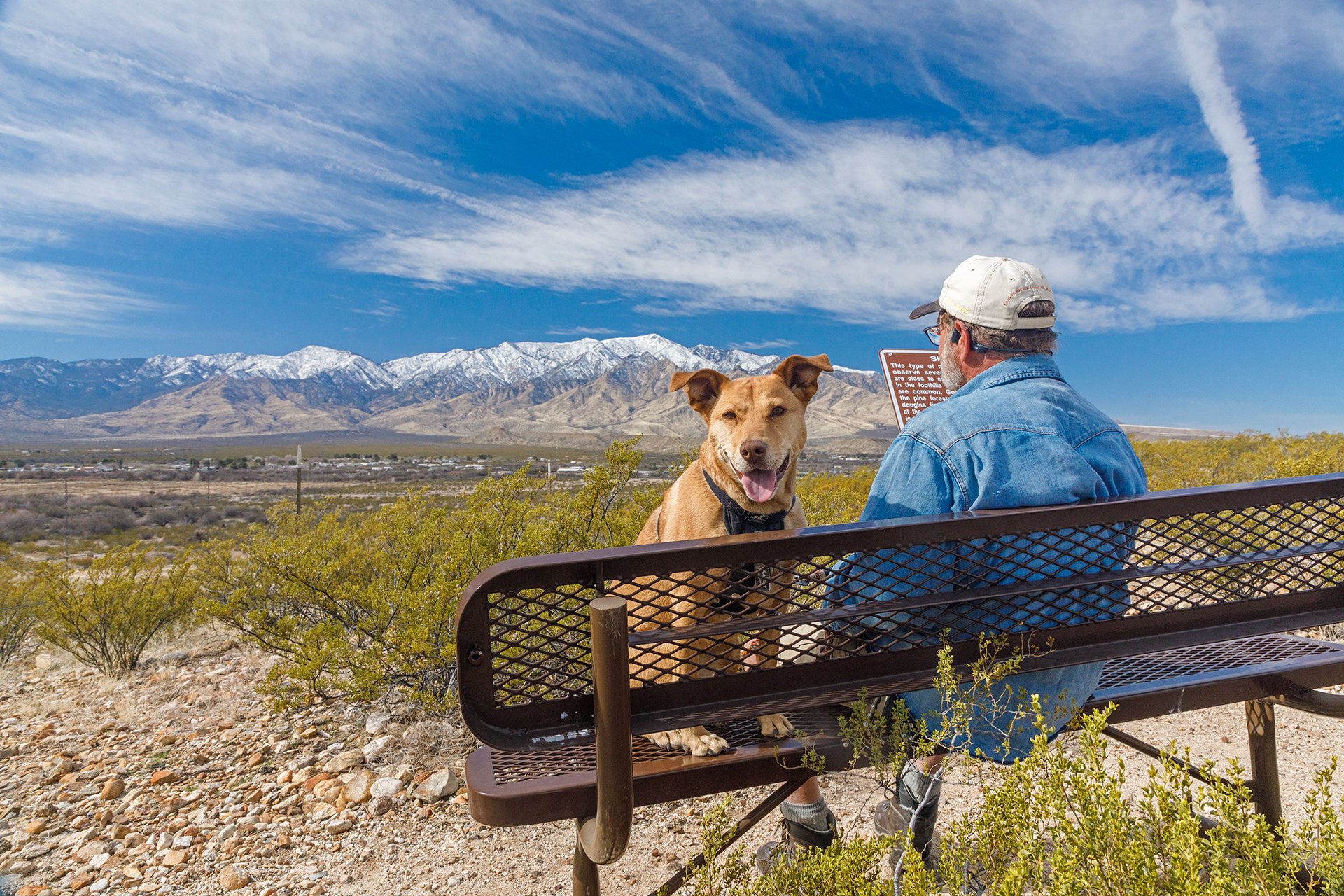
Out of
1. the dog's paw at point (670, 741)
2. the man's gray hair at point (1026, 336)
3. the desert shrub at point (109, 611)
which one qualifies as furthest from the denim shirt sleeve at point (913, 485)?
the desert shrub at point (109, 611)

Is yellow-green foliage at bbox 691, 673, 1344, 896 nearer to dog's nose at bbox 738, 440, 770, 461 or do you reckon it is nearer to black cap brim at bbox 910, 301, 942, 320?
dog's nose at bbox 738, 440, 770, 461

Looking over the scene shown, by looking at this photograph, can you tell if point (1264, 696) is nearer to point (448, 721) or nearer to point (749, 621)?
point (749, 621)

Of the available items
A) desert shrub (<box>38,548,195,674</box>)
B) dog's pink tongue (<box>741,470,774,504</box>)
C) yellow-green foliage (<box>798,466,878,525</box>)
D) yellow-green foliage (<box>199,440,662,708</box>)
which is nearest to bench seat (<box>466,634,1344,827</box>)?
dog's pink tongue (<box>741,470,774,504</box>)

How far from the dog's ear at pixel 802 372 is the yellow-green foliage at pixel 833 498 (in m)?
3.82

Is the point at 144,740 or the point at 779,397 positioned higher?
the point at 779,397

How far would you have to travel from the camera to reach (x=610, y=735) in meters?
1.39

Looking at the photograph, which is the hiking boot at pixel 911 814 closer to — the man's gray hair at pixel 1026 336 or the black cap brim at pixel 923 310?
the man's gray hair at pixel 1026 336

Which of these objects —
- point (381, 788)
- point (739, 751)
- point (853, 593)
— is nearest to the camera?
point (853, 593)

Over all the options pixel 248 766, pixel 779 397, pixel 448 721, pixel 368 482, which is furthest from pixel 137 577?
pixel 368 482

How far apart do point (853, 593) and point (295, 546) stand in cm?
485

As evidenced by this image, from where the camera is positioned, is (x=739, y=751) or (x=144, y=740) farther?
(x=144, y=740)

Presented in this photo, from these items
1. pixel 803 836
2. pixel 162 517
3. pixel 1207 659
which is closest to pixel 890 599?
pixel 803 836

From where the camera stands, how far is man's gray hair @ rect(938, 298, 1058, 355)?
213 centimetres

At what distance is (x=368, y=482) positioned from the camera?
48.9 m
